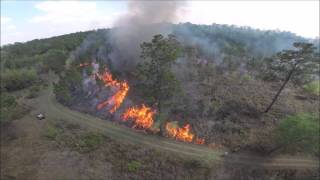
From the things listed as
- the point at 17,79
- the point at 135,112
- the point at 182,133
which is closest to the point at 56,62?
the point at 17,79

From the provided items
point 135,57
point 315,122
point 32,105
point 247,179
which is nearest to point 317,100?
point 315,122

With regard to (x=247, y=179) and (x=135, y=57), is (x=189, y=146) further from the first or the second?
(x=135, y=57)

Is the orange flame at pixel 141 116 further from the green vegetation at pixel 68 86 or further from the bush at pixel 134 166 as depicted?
the green vegetation at pixel 68 86

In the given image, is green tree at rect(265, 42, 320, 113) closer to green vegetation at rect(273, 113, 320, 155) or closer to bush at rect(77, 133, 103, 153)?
green vegetation at rect(273, 113, 320, 155)

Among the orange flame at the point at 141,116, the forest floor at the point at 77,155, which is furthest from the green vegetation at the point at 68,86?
the orange flame at the point at 141,116

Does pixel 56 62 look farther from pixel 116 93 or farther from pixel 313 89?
pixel 313 89

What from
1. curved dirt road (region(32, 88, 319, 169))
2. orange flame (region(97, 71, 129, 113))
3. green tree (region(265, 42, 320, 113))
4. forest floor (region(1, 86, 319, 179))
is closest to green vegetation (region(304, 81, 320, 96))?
green tree (region(265, 42, 320, 113))
